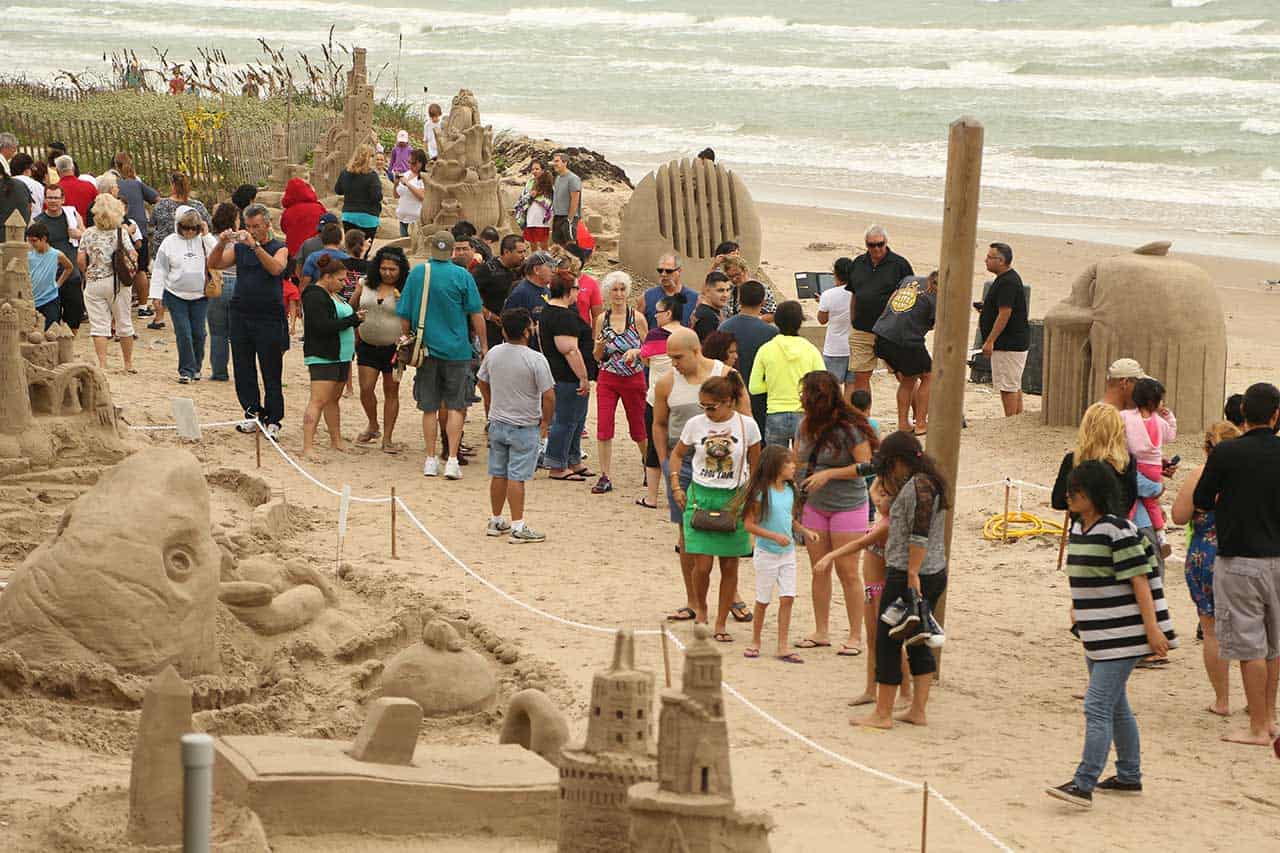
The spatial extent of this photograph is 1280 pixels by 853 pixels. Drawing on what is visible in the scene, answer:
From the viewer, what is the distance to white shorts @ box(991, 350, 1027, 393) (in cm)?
1297

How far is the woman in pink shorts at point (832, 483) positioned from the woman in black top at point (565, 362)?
Answer: 2.94 metres

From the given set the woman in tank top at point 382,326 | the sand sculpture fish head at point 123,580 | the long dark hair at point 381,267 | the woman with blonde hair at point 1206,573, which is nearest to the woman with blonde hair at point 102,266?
the woman in tank top at point 382,326

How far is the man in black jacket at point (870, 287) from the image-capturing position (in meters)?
12.5

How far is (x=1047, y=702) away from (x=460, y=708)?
277 centimetres

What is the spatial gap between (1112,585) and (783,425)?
352 cm

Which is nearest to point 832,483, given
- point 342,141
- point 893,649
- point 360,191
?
point 893,649

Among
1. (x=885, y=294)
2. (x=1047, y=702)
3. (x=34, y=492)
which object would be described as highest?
(x=885, y=294)

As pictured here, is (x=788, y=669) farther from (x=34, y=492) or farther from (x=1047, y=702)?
(x=34, y=492)

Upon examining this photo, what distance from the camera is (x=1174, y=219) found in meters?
27.8

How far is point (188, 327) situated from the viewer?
1309 centimetres

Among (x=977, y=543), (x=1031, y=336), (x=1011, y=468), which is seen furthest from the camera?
(x=1031, y=336)

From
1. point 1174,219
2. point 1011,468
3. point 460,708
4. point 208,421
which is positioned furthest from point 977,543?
point 1174,219

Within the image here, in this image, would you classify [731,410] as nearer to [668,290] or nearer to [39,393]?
[668,290]

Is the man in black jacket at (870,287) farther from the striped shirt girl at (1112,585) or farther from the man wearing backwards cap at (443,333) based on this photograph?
the striped shirt girl at (1112,585)
